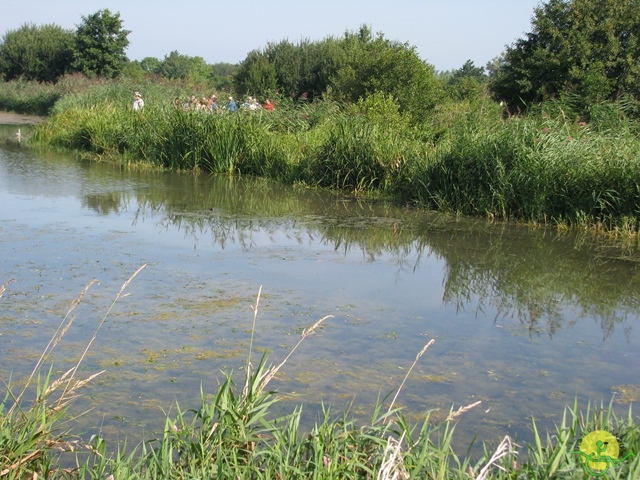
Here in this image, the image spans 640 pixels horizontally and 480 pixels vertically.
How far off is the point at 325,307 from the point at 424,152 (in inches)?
249

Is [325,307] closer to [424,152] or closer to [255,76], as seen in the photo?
[424,152]

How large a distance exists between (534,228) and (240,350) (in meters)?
5.89

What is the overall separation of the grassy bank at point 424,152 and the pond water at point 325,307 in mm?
557

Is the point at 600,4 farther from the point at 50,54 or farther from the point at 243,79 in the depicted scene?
the point at 50,54

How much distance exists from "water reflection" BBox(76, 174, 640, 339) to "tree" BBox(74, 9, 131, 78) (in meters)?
29.2

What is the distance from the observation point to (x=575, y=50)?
24.3 meters

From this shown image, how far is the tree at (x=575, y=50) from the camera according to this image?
2417cm

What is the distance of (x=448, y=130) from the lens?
42.5ft

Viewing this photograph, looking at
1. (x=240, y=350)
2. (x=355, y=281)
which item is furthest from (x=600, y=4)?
(x=240, y=350)

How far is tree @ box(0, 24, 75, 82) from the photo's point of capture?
42.2 m

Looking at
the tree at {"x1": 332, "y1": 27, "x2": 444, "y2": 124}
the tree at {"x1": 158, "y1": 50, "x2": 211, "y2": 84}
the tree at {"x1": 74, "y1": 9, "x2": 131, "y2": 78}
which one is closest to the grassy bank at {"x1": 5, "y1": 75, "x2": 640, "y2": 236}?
the tree at {"x1": 332, "y1": 27, "x2": 444, "y2": 124}

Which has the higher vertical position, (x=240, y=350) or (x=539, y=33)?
(x=539, y=33)

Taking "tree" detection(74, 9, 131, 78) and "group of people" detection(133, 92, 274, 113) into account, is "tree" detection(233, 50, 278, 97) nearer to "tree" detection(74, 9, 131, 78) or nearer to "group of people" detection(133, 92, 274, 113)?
"tree" detection(74, 9, 131, 78)

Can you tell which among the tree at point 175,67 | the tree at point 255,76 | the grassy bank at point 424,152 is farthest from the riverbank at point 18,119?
the tree at point 175,67
